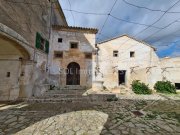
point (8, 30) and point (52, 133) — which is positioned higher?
point (8, 30)

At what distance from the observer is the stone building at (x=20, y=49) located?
664cm

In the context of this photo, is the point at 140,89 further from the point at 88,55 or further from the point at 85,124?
the point at 85,124

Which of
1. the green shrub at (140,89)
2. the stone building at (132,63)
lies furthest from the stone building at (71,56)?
the green shrub at (140,89)

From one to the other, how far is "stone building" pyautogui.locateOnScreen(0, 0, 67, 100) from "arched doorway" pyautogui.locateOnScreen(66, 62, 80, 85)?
3569 millimetres

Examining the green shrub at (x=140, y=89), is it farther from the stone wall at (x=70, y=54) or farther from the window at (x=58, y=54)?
the window at (x=58, y=54)

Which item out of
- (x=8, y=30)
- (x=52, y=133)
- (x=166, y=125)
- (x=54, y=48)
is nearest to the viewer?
(x=52, y=133)

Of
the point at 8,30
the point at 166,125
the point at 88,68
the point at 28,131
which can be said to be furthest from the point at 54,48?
the point at 166,125

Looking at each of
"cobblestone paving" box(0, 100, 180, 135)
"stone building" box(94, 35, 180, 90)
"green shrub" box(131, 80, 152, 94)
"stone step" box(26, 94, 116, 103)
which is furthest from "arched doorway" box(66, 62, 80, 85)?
"cobblestone paving" box(0, 100, 180, 135)

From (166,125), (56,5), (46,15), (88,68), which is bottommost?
(166,125)

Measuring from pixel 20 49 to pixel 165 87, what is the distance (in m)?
13.9

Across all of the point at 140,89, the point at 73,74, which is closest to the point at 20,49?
the point at 73,74

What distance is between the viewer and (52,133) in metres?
3.96

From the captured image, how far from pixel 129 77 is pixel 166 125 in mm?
10420

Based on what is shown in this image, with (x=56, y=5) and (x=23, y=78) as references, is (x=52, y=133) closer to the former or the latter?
(x=23, y=78)
